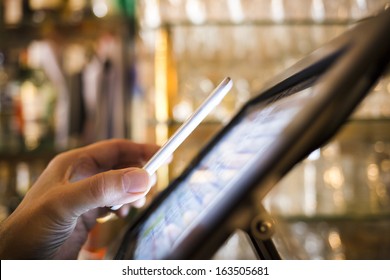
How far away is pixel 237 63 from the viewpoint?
6.13 ft

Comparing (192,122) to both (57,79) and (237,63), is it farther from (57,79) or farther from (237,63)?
(57,79)

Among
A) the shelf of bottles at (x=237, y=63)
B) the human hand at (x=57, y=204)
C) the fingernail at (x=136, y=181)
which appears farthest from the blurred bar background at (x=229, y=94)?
the fingernail at (x=136, y=181)

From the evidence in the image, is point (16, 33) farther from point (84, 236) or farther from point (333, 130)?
point (333, 130)

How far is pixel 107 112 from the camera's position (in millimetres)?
1912

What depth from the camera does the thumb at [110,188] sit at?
47 centimetres

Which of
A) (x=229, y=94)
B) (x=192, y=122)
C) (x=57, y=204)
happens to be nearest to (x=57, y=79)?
(x=229, y=94)

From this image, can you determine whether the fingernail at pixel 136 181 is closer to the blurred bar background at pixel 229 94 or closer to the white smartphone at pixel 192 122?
the white smartphone at pixel 192 122

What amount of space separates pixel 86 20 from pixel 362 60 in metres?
1.81

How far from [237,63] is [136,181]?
1448mm

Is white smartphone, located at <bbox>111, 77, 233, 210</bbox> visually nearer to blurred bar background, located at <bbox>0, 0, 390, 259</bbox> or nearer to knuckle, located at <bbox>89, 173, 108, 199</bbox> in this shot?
knuckle, located at <bbox>89, 173, 108, 199</bbox>

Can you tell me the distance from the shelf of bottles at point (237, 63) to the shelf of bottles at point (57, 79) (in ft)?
0.33

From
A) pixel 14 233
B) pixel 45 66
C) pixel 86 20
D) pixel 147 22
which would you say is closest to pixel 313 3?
pixel 147 22

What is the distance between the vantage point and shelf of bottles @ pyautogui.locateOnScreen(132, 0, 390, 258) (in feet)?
5.92

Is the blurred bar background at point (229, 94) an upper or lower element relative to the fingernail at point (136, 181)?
lower
